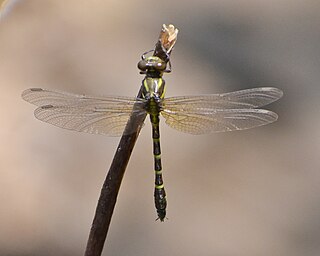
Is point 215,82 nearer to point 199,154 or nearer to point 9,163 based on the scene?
point 199,154

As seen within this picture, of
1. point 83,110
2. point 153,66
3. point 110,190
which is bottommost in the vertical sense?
point 110,190

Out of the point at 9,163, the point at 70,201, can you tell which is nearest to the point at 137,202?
the point at 70,201

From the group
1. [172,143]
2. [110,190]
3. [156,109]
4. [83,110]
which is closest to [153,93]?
[156,109]

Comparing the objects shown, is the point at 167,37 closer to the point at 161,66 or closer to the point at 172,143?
the point at 161,66

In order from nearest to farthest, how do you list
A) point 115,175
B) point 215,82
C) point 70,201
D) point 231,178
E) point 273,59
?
1. point 115,175
2. point 70,201
3. point 231,178
4. point 215,82
5. point 273,59

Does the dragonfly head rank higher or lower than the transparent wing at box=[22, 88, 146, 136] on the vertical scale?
higher

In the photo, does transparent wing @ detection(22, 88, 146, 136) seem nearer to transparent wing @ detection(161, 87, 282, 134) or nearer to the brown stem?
transparent wing @ detection(161, 87, 282, 134)

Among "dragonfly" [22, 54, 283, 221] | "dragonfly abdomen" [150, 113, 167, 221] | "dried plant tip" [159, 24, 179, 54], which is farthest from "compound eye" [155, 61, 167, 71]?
"dried plant tip" [159, 24, 179, 54]
